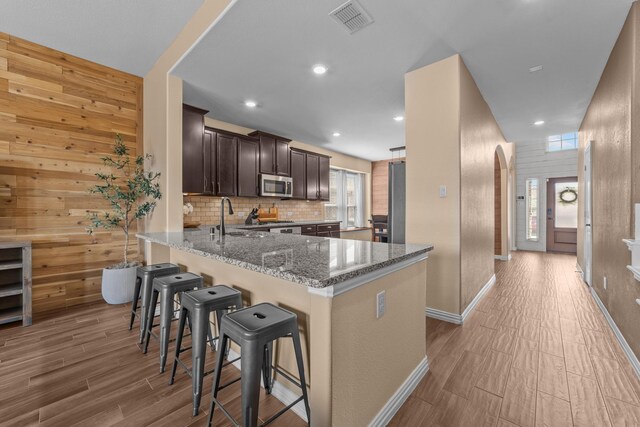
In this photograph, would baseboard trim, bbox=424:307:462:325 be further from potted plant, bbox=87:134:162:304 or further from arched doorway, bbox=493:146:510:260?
arched doorway, bbox=493:146:510:260

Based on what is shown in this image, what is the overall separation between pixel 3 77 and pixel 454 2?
4.37 metres

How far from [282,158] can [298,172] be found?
0.53m

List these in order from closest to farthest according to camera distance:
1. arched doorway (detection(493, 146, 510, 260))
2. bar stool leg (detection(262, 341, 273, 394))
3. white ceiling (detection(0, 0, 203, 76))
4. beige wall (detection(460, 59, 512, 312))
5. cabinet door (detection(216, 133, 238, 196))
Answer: bar stool leg (detection(262, 341, 273, 394))
white ceiling (detection(0, 0, 203, 76))
beige wall (detection(460, 59, 512, 312))
cabinet door (detection(216, 133, 238, 196))
arched doorway (detection(493, 146, 510, 260))

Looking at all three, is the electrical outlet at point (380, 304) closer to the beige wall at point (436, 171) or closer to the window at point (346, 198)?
the beige wall at point (436, 171)

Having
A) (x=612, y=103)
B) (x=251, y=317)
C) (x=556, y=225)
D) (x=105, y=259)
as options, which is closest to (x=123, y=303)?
(x=105, y=259)

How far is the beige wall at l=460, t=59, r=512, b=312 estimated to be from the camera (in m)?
2.92

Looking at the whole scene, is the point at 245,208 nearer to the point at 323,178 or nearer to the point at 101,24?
the point at 323,178

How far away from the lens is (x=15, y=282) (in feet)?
9.77

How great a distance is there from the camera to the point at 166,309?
197 cm

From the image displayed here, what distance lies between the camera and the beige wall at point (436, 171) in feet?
9.26

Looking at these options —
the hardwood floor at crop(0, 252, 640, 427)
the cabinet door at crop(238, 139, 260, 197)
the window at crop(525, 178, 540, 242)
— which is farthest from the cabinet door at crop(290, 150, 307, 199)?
the window at crop(525, 178, 540, 242)

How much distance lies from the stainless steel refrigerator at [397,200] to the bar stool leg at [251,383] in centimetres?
282

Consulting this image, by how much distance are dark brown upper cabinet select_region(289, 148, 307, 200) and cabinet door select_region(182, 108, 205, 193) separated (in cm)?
199

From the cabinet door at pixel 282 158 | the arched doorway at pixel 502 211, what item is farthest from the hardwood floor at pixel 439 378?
the arched doorway at pixel 502 211
